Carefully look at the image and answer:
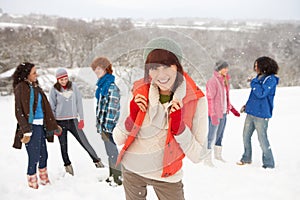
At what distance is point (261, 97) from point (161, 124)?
2.37m

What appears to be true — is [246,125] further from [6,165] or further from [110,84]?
[6,165]

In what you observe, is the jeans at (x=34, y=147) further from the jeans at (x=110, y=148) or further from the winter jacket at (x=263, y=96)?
the winter jacket at (x=263, y=96)

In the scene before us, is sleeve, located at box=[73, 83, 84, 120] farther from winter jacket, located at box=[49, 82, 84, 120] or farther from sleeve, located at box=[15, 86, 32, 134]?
winter jacket, located at box=[49, 82, 84, 120]

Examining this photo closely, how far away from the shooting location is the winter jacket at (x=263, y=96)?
351 centimetres

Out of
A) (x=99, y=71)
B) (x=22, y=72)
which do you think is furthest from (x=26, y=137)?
(x=99, y=71)

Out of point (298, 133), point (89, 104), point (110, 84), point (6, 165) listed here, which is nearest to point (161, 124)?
point (89, 104)

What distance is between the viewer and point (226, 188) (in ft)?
10.5

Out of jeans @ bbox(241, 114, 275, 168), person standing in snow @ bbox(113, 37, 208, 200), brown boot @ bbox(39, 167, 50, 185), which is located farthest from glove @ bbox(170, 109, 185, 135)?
jeans @ bbox(241, 114, 275, 168)

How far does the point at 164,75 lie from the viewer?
4.52 feet

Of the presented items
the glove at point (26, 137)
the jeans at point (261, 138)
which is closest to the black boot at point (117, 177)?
the glove at point (26, 137)

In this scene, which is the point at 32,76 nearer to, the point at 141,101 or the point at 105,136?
the point at 105,136

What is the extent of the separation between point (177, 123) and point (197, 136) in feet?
0.64

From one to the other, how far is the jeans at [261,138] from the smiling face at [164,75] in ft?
8.51

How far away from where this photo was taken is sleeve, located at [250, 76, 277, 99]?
11.5 feet
